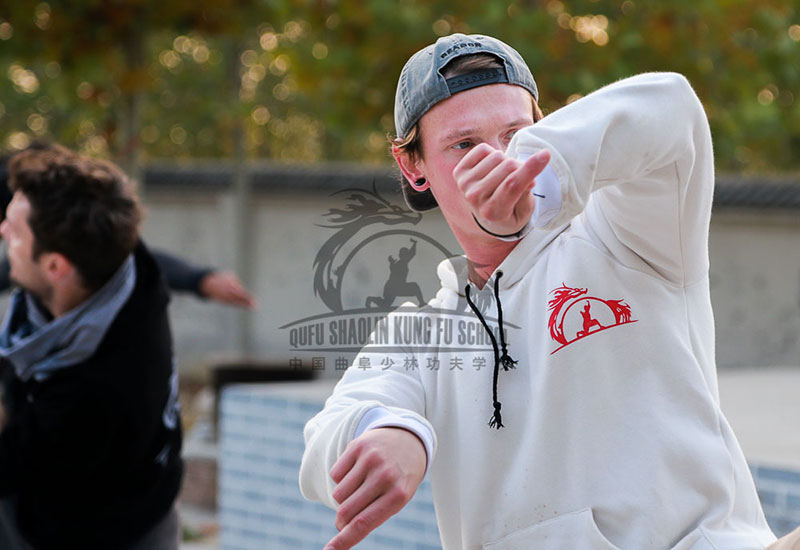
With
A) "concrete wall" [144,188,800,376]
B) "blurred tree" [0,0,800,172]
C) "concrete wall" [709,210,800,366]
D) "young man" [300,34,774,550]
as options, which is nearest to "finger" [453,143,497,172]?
"young man" [300,34,774,550]

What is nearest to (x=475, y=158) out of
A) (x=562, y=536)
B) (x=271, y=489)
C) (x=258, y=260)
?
(x=562, y=536)

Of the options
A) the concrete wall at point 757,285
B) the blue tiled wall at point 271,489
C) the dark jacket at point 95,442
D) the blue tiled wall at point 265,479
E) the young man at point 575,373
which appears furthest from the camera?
the concrete wall at point 757,285

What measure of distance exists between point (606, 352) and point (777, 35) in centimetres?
759

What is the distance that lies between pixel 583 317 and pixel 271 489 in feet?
12.2

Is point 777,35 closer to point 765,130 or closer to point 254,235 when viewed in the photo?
point 765,130

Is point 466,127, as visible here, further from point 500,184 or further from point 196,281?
point 196,281

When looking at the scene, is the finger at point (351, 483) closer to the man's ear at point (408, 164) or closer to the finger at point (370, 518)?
the finger at point (370, 518)

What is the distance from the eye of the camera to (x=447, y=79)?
1770 mm

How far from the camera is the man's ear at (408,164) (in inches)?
76.2

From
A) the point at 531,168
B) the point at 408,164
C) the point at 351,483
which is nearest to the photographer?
the point at 531,168

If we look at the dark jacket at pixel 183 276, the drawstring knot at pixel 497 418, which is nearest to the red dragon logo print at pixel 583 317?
the drawstring knot at pixel 497 418

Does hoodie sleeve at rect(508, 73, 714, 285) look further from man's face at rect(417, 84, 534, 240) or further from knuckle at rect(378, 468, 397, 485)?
knuckle at rect(378, 468, 397, 485)

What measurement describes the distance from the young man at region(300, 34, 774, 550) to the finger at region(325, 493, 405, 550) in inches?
2.1

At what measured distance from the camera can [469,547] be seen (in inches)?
71.2
